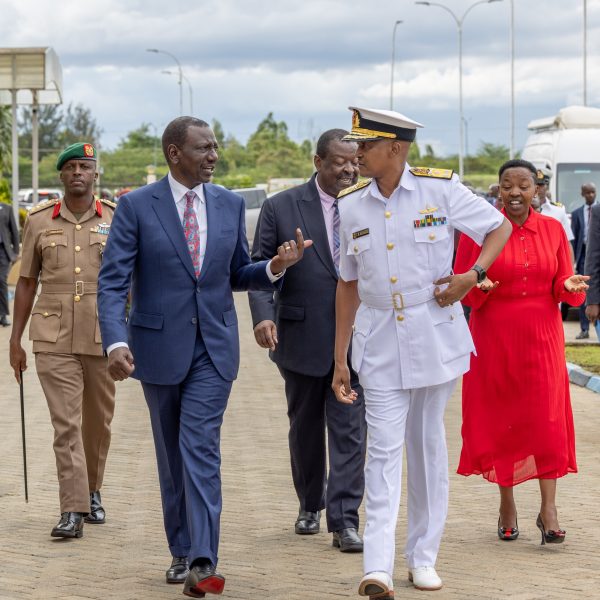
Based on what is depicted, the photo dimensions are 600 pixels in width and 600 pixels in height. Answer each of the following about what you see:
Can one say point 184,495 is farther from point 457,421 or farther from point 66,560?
point 457,421

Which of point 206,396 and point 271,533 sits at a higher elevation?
point 206,396

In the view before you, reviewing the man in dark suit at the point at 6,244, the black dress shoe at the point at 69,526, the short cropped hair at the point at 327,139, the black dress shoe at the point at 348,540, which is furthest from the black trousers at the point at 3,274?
the black dress shoe at the point at 348,540

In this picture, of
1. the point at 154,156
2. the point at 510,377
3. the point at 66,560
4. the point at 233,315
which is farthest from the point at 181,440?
the point at 154,156

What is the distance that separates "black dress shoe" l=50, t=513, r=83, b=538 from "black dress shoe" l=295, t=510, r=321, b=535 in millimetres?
1090

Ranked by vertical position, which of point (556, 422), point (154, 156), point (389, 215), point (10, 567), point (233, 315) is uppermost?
point (154, 156)

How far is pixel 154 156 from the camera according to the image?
339ft

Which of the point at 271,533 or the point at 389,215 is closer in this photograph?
the point at 389,215

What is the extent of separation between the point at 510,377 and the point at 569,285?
54 centimetres

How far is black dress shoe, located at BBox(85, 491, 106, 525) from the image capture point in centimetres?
753

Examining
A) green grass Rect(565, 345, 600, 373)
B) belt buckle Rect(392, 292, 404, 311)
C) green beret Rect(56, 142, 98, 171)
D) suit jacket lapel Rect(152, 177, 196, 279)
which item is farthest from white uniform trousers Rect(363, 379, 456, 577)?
green grass Rect(565, 345, 600, 373)

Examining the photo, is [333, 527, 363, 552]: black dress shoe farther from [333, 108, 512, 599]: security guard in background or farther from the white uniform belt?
the white uniform belt

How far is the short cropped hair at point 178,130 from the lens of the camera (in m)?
6.05

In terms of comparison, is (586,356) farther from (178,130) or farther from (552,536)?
(178,130)

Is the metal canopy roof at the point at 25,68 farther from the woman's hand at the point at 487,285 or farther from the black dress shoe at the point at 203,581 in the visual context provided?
the black dress shoe at the point at 203,581
